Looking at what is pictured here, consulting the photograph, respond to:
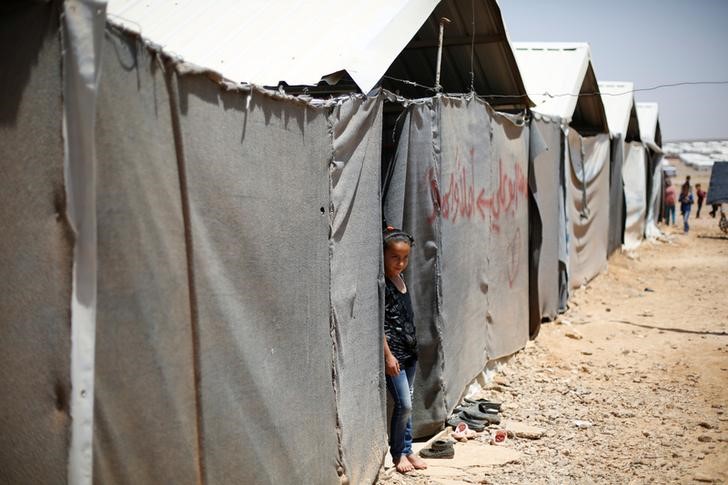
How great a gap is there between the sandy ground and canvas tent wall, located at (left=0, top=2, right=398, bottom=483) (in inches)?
57.3

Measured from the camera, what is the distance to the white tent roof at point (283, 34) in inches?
203

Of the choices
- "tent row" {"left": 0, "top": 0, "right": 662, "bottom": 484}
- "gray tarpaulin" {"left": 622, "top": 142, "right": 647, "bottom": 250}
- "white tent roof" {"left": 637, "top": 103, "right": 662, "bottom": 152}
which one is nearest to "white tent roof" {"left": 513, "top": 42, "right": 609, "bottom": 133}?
"tent row" {"left": 0, "top": 0, "right": 662, "bottom": 484}

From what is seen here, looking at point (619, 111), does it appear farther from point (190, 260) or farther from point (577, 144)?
point (190, 260)

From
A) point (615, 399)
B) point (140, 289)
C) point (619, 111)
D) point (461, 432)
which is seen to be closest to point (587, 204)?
point (619, 111)

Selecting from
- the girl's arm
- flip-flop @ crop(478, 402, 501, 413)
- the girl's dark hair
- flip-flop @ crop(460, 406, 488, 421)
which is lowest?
flip-flop @ crop(478, 402, 501, 413)

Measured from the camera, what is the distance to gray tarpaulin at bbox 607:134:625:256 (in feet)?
50.3

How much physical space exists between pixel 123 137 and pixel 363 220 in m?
2.22

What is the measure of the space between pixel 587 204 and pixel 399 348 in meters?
8.88

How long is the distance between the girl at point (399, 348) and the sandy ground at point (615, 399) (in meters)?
0.16

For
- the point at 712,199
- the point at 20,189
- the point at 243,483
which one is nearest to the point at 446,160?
the point at 243,483

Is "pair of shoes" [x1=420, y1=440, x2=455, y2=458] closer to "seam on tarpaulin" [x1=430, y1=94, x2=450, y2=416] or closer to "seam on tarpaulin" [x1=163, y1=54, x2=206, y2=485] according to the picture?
"seam on tarpaulin" [x1=430, y1=94, x2=450, y2=416]

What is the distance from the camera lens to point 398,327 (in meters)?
4.86

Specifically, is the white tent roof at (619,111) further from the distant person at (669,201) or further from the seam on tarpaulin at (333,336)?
the seam on tarpaulin at (333,336)

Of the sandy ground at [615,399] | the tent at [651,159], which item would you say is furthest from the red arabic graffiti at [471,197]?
the tent at [651,159]
